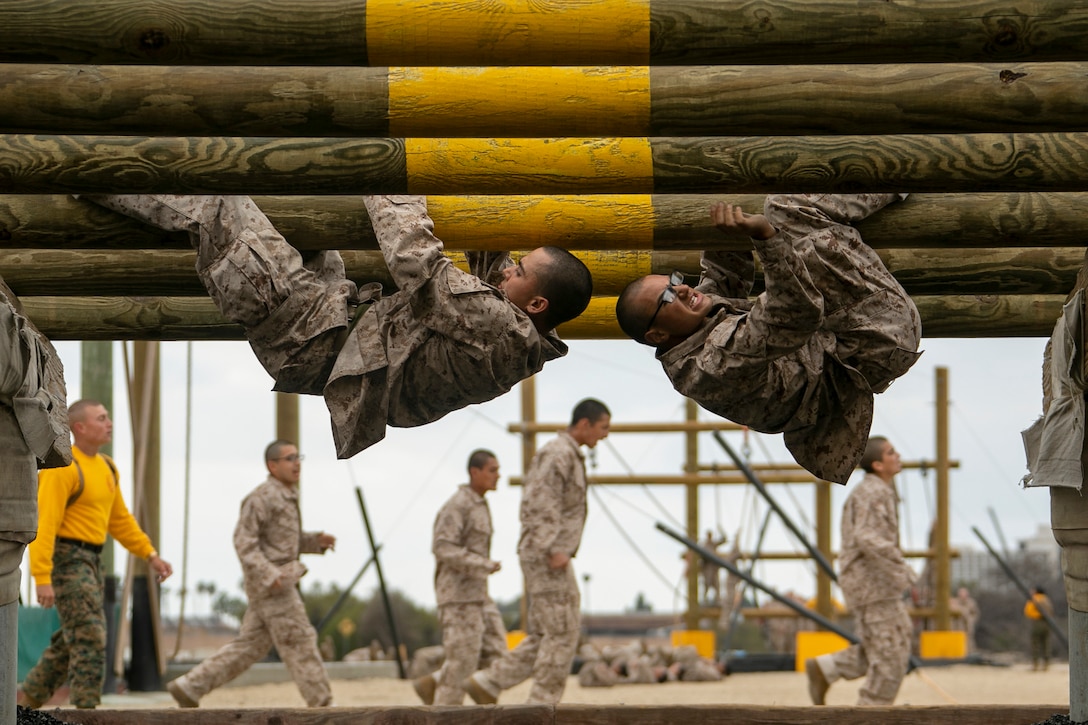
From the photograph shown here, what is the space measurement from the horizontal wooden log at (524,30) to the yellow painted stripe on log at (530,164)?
2.41 ft

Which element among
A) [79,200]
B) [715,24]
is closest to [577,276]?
[715,24]

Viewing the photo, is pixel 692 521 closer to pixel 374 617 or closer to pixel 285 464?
pixel 285 464

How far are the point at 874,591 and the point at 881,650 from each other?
449mm

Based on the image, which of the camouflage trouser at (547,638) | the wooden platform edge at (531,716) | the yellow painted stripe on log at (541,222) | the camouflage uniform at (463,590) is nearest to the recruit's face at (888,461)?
the camouflage trouser at (547,638)

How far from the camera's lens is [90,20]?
4.76m

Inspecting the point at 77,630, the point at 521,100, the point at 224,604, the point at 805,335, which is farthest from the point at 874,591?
the point at 224,604

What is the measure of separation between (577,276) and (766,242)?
835 mm

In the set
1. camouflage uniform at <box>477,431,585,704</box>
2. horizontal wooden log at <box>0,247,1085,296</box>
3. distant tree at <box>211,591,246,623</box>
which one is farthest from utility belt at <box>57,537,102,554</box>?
distant tree at <box>211,591,246,623</box>

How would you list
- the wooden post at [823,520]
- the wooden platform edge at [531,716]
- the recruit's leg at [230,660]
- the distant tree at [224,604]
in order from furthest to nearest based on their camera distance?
1. the distant tree at [224,604]
2. the wooden post at [823,520]
3. the recruit's leg at [230,660]
4. the wooden platform edge at [531,716]

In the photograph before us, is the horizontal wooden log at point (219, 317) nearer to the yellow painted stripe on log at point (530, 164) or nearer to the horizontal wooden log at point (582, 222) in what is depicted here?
the horizontal wooden log at point (582, 222)

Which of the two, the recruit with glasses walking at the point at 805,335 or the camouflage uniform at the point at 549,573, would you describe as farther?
the camouflage uniform at the point at 549,573

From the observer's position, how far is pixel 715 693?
14.8m

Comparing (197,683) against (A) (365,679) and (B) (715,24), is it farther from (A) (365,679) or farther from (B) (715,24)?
(B) (715,24)

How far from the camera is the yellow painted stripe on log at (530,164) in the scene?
5.63 meters
